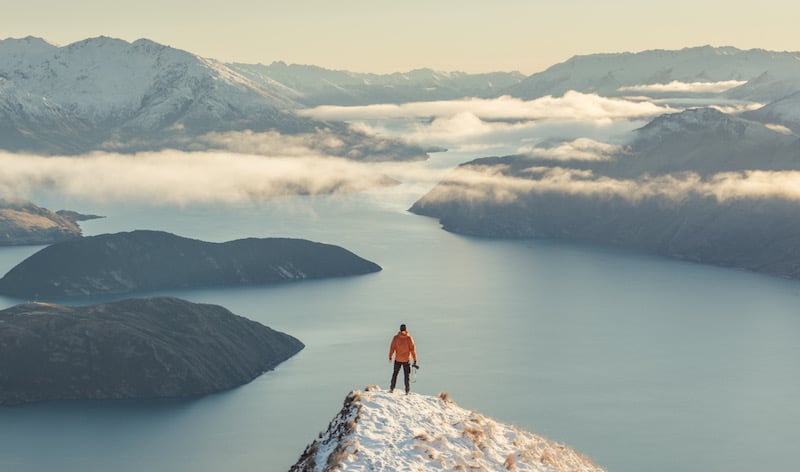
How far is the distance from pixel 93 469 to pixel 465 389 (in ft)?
217

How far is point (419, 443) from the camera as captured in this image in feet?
171

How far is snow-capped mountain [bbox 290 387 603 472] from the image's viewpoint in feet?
165

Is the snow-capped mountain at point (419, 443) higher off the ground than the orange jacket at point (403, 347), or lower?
lower

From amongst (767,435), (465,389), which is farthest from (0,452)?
(767,435)

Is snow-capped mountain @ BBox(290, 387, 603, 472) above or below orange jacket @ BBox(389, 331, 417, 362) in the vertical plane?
below

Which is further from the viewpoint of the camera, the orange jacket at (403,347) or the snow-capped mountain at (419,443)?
the orange jacket at (403,347)

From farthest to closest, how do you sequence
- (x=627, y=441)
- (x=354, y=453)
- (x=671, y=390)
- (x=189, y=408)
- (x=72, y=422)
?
1. (x=671, y=390)
2. (x=189, y=408)
3. (x=72, y=422)
4. (x=627, y=441)
5. (x=354, y=453)

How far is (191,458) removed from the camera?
152 metres

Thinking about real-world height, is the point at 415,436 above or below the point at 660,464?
above

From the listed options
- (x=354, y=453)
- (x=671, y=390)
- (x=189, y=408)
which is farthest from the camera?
(x=671, y=390)

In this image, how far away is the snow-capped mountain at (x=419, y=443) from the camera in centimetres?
5041

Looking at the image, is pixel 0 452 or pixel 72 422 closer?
pixel 0 452

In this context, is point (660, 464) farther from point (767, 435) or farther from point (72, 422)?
point (72, 422)

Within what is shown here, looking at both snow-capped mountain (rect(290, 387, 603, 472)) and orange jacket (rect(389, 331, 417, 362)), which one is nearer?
snow-capped mountain (rect(290, 387, 603, 472))
